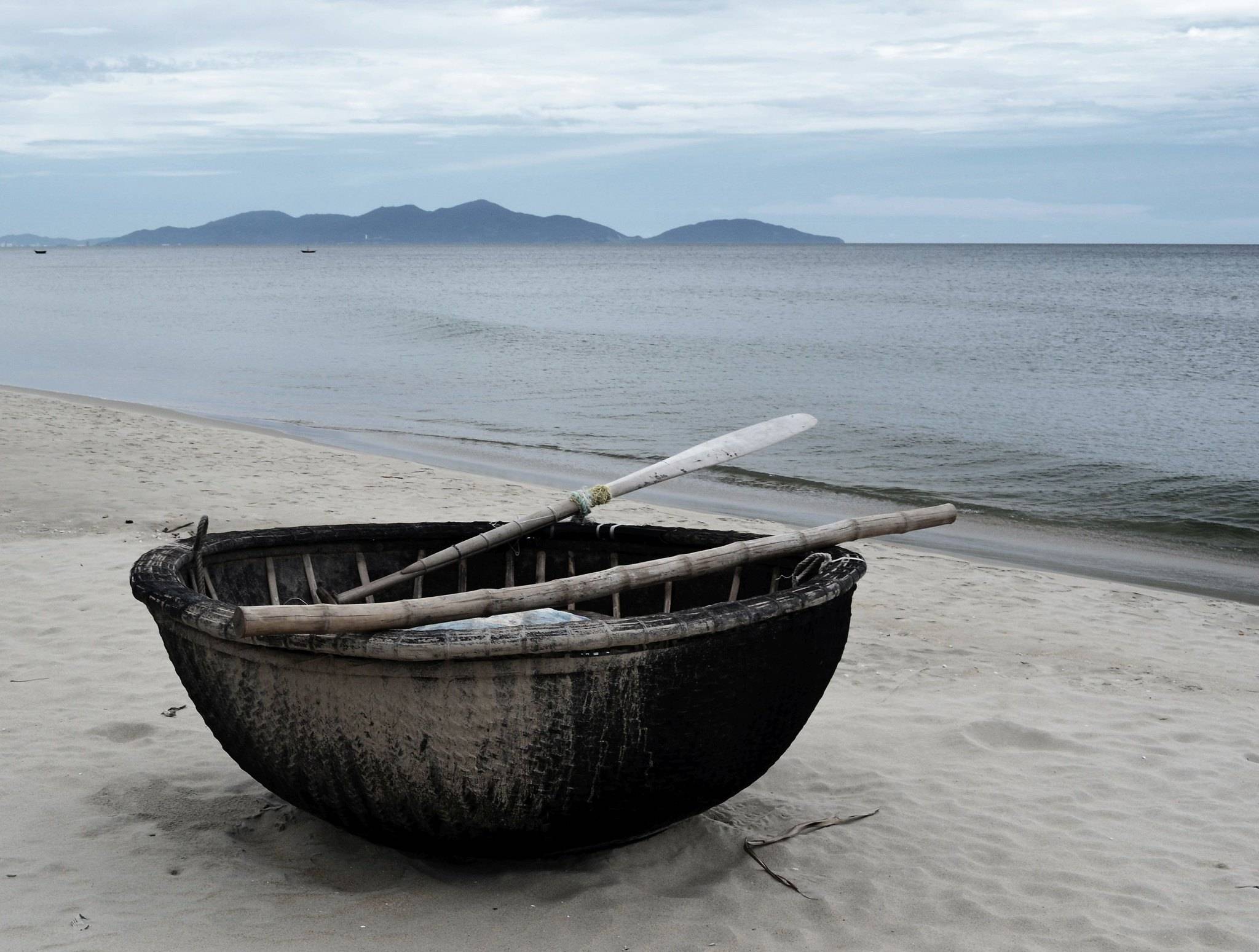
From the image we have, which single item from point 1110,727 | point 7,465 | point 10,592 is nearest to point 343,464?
point 7,465

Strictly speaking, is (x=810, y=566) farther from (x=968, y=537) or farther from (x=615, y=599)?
(x=968, y=537)

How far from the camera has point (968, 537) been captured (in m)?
10.4

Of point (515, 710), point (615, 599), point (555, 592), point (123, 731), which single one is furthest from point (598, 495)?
point (123, 731)

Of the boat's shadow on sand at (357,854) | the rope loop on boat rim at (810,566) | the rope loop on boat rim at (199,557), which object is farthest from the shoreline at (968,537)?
the rope loop on boat rim at (199,557)

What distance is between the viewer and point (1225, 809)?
4141 mm

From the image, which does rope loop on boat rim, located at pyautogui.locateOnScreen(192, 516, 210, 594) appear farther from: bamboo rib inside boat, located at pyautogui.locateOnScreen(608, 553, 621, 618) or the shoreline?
the shoreline

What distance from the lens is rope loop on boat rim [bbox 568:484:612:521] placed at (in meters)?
4.30

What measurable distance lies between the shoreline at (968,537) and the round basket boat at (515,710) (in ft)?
21.1

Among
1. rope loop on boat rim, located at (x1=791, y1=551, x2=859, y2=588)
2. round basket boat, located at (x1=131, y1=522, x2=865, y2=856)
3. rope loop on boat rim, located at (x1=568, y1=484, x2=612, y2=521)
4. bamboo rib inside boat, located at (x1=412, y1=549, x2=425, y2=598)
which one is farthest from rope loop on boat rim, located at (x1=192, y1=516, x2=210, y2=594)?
rope loop on boat rim, located at (x1=791, y1=551, x2=859, y2=588)

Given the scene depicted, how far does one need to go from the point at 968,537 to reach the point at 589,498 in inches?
272

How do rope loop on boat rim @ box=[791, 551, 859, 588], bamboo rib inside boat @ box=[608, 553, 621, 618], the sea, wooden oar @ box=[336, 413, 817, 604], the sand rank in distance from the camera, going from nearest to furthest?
the sand → rope loop on boat rim @ box=[791, 551, 859, 588] → wooden oar @ box=[336, 413, 817, 604] → bamboo rib inside boat @ box=[608, 553, 621, 618] → the sea

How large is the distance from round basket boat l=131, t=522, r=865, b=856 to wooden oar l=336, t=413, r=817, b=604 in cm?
87

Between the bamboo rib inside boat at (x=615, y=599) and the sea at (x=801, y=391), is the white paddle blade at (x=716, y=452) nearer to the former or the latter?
the bamboo rib inside boat at (x=615, y=599)

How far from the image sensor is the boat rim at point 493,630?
274cm
